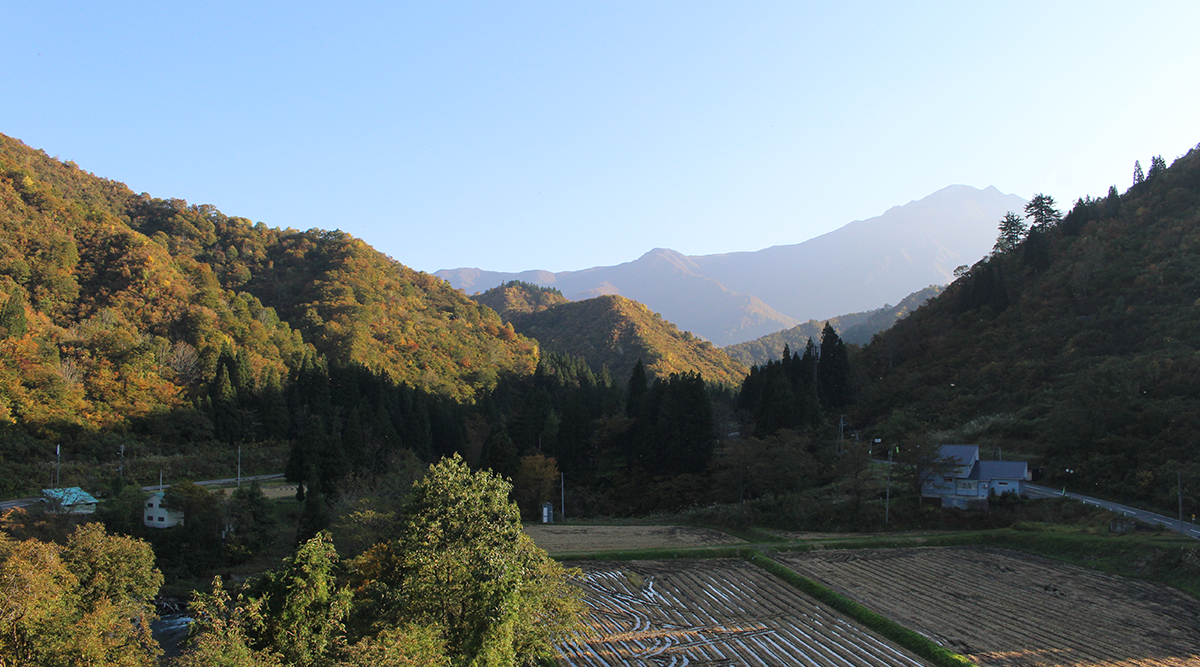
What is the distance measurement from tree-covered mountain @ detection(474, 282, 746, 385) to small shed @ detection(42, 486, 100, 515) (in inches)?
2374

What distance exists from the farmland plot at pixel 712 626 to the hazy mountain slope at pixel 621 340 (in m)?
60.3

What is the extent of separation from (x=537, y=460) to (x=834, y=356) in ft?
86.1

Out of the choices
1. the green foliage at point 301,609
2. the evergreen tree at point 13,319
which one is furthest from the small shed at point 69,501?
the green foliage at point 301,609

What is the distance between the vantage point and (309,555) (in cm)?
1106

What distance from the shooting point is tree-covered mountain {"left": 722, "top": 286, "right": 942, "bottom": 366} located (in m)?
139

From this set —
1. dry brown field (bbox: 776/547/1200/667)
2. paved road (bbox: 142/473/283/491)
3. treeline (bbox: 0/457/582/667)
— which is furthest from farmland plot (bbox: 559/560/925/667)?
paved road (bbox: 142/473/283/491)

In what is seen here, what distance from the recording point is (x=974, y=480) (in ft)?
107

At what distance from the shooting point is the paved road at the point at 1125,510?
26.0m

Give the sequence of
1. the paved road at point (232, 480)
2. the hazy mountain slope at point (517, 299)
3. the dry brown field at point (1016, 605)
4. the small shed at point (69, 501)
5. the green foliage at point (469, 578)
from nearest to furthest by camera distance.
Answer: the green foliage at point (469, 578) < the dry brown field at point (1016, 605) < the small shed at point (69, 501) < the paved road at point (232, 480) < the hazy mountain slope at point (517, 299)

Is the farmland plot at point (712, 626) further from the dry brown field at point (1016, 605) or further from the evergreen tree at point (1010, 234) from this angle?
the evergreen tree at point (1010, 234)

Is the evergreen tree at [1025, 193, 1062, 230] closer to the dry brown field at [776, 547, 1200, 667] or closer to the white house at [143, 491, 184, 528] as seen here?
the dry brown field at [776, 547, 1200, 667]

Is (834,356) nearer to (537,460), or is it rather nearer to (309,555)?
(537,460)

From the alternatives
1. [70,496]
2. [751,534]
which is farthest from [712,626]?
[70,496]

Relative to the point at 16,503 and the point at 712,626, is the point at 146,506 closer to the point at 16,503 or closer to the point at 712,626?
the point at 16,503
